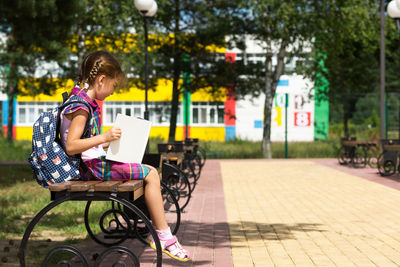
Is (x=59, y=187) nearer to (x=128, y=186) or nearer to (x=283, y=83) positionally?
(x=128, y=186)

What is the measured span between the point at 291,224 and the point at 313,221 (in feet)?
1.23

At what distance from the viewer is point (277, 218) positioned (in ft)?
25.5

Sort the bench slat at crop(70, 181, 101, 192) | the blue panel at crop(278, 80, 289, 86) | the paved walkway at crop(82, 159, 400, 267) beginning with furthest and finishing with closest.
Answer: the blue panel at crop(278, 80, 289, 86) → the paved walkway at crop(82, 159, 400, 267) → the bench slat at crop(70, 181, 101, 192)

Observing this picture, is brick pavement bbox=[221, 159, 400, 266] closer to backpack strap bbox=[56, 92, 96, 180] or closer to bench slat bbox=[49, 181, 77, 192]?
backpack strap bbox=[56, 92, 96, 180]

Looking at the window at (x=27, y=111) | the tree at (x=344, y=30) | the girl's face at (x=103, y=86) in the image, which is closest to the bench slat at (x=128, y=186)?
the girl's face at (x=103, y=86)

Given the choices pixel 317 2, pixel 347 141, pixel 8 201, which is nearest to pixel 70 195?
pixel 8 201

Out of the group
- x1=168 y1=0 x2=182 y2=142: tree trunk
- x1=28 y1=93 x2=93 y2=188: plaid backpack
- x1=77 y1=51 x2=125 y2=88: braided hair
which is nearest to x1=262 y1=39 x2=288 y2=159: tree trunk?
x1=168 y1=0 x2=182 y2=142: tree trunk

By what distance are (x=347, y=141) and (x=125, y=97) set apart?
27686mm

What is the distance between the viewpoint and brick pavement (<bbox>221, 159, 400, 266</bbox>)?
5336 mm

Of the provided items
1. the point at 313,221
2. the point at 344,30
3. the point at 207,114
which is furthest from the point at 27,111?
the point at 313,221

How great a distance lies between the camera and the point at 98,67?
170 inches

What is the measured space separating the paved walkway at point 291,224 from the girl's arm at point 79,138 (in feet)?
4.56

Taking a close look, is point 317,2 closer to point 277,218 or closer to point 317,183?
point 317,183

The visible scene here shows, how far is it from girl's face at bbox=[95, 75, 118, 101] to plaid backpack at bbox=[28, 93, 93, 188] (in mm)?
215
